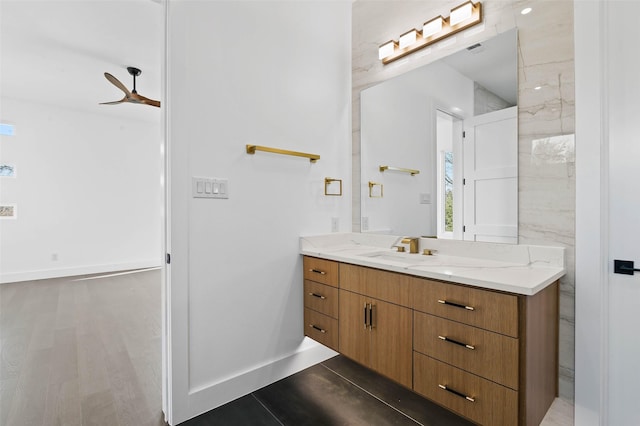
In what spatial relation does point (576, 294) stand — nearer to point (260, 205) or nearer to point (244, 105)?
point (260, 205)

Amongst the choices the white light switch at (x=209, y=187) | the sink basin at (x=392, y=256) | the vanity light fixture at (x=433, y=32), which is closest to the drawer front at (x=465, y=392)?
the sink basin at (x=392, y=256)

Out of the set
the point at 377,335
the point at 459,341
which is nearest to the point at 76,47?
the point at 377,335

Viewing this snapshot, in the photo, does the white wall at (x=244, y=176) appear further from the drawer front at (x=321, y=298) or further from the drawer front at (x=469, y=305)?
the drawer front at (x=469, y=305)

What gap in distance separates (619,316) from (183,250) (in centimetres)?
213

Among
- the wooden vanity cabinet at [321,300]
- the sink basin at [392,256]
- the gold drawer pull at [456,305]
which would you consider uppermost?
the sink basin at [392,256]

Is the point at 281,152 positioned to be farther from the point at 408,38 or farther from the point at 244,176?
the point at 408,38

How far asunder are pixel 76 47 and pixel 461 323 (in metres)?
4.29

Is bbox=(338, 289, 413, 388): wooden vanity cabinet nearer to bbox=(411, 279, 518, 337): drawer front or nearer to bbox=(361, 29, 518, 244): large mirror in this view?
bbox=(411, 279, 518, 337): drawer front

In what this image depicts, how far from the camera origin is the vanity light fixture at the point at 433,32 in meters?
1.76

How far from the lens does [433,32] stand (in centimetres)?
195

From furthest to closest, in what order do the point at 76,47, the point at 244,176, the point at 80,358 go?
1. the point at 76,47
2. the point at 80,358
3. the point at 244,176

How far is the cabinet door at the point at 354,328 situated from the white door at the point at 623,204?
1.11 metres

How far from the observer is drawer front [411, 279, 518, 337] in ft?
3.84

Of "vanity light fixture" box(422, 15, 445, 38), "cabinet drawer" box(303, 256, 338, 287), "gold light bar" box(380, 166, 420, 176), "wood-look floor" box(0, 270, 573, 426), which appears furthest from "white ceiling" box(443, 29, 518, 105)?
"wood-look floor" box(0, 270, 573, 426)
